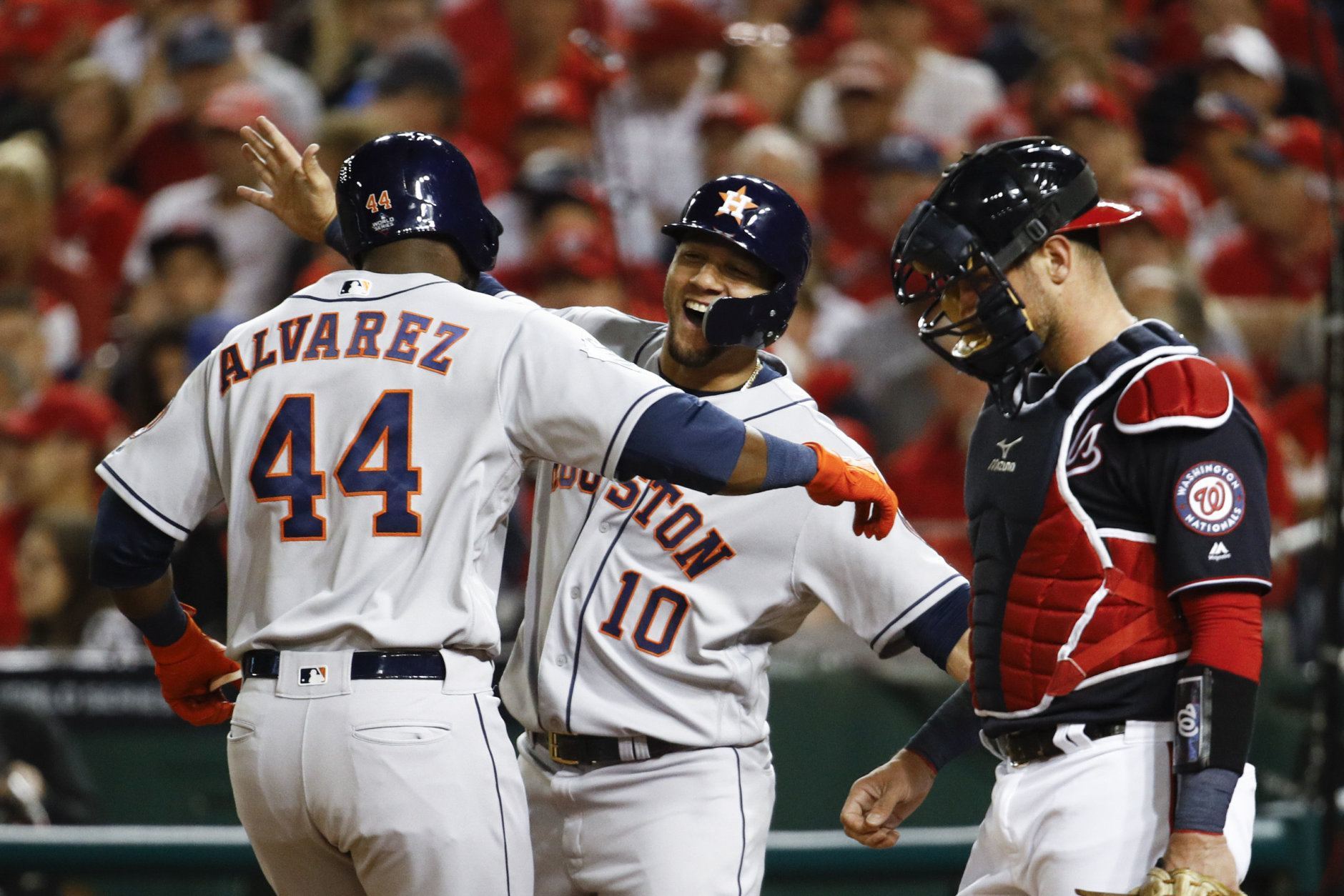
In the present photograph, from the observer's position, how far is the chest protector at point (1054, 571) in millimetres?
2676

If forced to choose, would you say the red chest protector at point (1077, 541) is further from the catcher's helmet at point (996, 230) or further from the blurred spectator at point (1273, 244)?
the blurred spectator at point (1273, 244)

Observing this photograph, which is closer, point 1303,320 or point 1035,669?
point 1035,669

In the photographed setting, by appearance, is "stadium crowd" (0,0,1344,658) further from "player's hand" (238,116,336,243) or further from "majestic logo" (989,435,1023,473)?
"majestic logo" (989,435,1023,473)

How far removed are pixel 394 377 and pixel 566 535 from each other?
0.63 meters

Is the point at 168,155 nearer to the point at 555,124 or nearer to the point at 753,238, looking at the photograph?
the point at 555,124

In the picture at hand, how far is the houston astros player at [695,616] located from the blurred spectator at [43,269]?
4735mm

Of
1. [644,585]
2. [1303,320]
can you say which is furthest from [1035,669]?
[1303,320]

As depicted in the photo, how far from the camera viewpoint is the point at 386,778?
2799mm

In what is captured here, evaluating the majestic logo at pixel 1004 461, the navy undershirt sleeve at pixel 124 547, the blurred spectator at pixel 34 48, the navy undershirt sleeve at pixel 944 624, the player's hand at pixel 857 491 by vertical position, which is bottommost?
the navy undershirt sleeve at pixel 944 624

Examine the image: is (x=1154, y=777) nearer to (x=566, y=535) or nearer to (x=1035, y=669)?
(x=1035, y=669)

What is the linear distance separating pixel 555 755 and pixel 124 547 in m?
0.89

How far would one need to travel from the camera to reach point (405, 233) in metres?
3.05

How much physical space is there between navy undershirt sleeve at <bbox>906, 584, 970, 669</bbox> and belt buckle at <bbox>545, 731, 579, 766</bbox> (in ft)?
2.27

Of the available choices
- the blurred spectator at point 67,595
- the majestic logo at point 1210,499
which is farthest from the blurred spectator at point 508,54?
the majestic logo at point 1210,499
